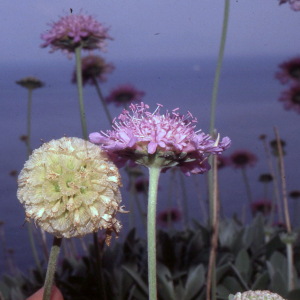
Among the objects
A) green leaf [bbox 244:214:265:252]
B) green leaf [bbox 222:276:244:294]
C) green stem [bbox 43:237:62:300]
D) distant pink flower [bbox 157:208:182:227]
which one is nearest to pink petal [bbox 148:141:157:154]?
green stem [bbox 43:237:62:300]

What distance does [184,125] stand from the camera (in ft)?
1.95

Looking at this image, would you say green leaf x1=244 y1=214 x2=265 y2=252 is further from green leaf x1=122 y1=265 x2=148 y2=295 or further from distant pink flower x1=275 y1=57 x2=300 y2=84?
distant pink flower x1=275 y1=57 x2=300 y2=84

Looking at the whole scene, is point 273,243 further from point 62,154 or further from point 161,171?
point 62,154

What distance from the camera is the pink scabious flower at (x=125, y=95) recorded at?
2.01 metres

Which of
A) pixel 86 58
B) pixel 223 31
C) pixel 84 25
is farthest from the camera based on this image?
pixel 86 58

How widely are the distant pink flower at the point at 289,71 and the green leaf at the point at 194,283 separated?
1053mm

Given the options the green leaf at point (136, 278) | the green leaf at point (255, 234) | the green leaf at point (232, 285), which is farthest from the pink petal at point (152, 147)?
the green leaf at point (255, 234)

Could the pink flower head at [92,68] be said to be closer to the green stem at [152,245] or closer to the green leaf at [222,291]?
the green leaf at [222,291]

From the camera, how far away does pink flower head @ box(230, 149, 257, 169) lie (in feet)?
7.65

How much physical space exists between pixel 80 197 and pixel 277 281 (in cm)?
77

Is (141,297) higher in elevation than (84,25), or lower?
lower

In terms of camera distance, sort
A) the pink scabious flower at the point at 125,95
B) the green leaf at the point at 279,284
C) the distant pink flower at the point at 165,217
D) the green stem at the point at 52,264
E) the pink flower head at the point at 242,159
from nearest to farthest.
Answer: the green stem at the point at 52,264 → the green leaf at the point at 279,284 → the pink scabious flower at the point at 125,95 → the pink flower head at the point at 242,159 → the distant pink flower at the point at 165,217

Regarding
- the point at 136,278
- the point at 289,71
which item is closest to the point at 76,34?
the point at 136,278

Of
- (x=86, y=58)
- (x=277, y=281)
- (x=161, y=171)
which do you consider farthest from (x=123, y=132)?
(x=86, y=58)
